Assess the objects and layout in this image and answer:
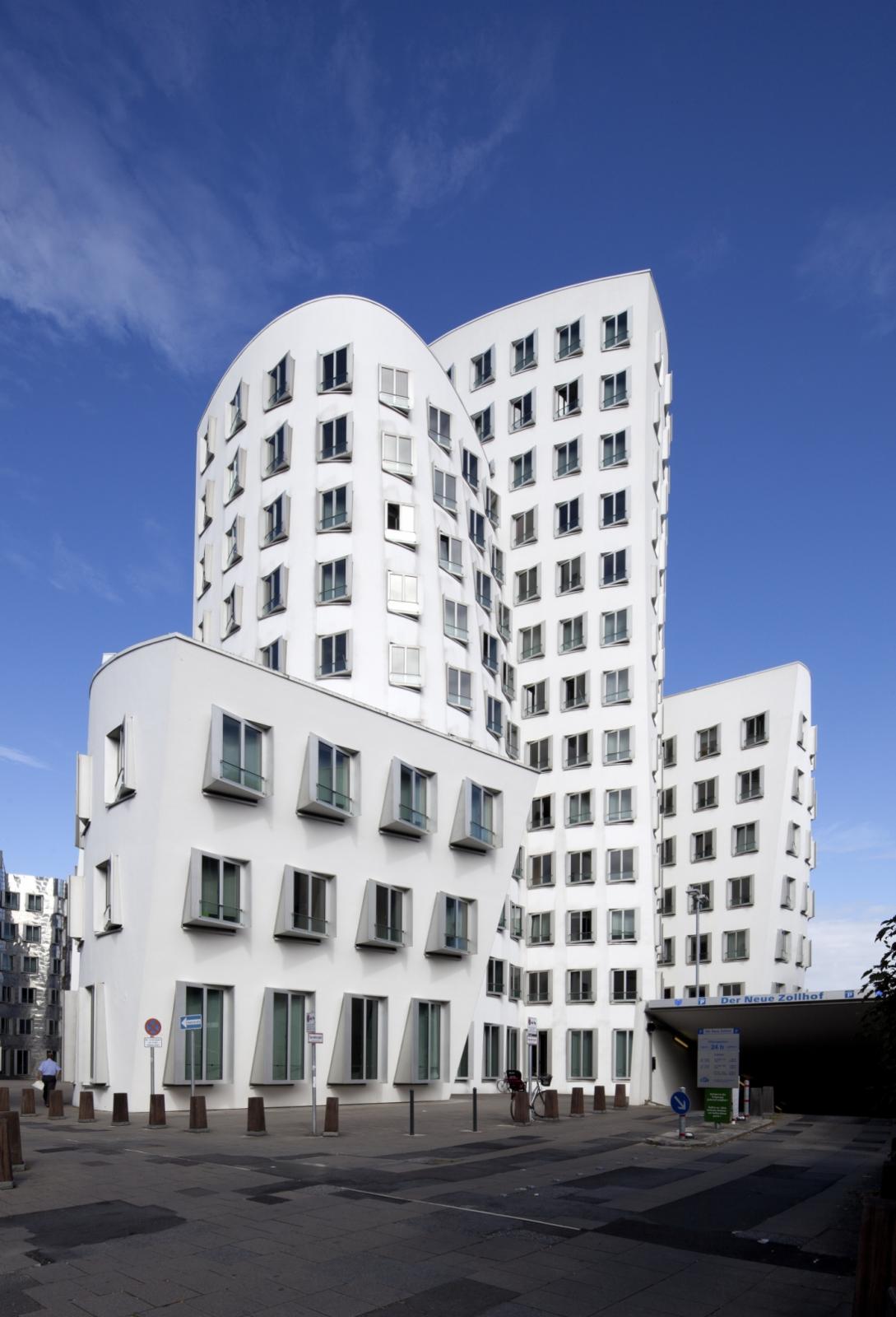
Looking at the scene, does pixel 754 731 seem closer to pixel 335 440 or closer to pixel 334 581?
pixel 334 581

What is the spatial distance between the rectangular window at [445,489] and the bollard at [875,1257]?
130ft

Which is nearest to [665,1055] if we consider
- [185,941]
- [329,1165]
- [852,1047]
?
[852,1047]

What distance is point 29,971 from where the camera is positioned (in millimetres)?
108625

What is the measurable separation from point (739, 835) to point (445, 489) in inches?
1064

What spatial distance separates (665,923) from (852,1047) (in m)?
14.5

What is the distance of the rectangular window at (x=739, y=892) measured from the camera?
60.1 m

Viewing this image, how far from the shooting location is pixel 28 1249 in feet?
39.1

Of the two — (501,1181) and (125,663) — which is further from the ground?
(125,663)

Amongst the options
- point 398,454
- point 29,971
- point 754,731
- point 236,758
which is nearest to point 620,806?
point 754,731

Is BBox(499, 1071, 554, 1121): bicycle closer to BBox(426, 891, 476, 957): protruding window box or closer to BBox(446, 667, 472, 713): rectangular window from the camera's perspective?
BBox(426, 891, 476, 957): protruding window box

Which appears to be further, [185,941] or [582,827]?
[582,827]

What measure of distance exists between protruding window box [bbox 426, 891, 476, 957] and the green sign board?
10504 millimetres

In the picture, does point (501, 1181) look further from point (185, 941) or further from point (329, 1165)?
point (185, 941)

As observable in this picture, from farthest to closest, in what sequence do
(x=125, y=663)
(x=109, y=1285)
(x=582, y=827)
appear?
(x=582, y=827)
(x=125, y=663)
(x=109, y=1285)
